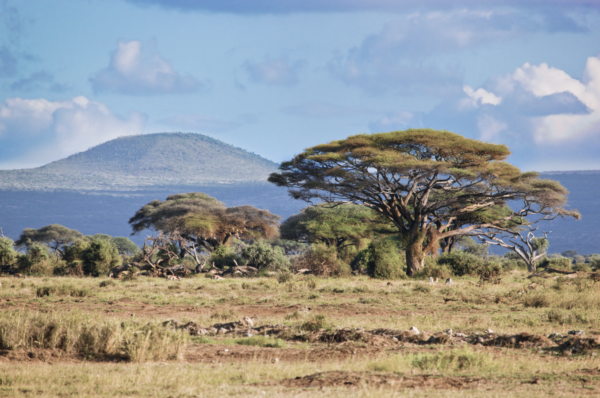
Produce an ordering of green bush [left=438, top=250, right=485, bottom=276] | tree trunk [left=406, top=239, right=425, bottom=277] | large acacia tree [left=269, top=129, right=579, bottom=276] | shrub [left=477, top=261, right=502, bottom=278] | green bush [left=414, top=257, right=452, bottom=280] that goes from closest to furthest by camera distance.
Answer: green bush [left=414, top=257, right=452, bottom=280], shrub [left=477, top=261, right=502, bottom=278], large acacia tree [left=269, top=129, right=579, bottom=276], tree trunk [left=406, top=239, right=425, bottom=277], green bush [left=438, top=250, right=485, bottom=276]

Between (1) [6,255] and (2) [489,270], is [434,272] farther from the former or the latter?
(1) [6,255]

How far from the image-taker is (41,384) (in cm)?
699

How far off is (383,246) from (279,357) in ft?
75.0

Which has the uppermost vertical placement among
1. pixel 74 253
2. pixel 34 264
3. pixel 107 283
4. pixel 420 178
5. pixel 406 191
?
pixel 420 178

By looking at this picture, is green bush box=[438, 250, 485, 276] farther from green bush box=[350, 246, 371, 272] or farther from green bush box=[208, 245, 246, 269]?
green bush box=[208, 245, 246, 269]

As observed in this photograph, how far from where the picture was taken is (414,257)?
96.2ft

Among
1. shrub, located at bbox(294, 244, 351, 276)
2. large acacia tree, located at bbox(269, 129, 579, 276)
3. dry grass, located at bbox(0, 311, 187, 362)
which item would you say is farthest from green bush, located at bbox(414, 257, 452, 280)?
dry grass, located at bbox(0, 311, 187, 362)

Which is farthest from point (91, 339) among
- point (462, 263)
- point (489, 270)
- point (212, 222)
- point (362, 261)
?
point (212, 222)

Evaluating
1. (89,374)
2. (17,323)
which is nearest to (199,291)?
(17,323)

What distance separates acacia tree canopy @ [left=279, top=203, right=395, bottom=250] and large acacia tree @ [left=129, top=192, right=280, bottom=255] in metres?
3.16

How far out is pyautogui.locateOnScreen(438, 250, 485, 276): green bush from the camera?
1165 inches

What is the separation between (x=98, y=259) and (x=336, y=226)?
61.4 ft

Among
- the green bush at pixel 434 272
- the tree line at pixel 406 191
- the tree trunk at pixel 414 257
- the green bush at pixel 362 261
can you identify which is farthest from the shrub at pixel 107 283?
the tree trunk at pixel 414 257

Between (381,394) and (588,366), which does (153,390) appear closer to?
(381,394)
